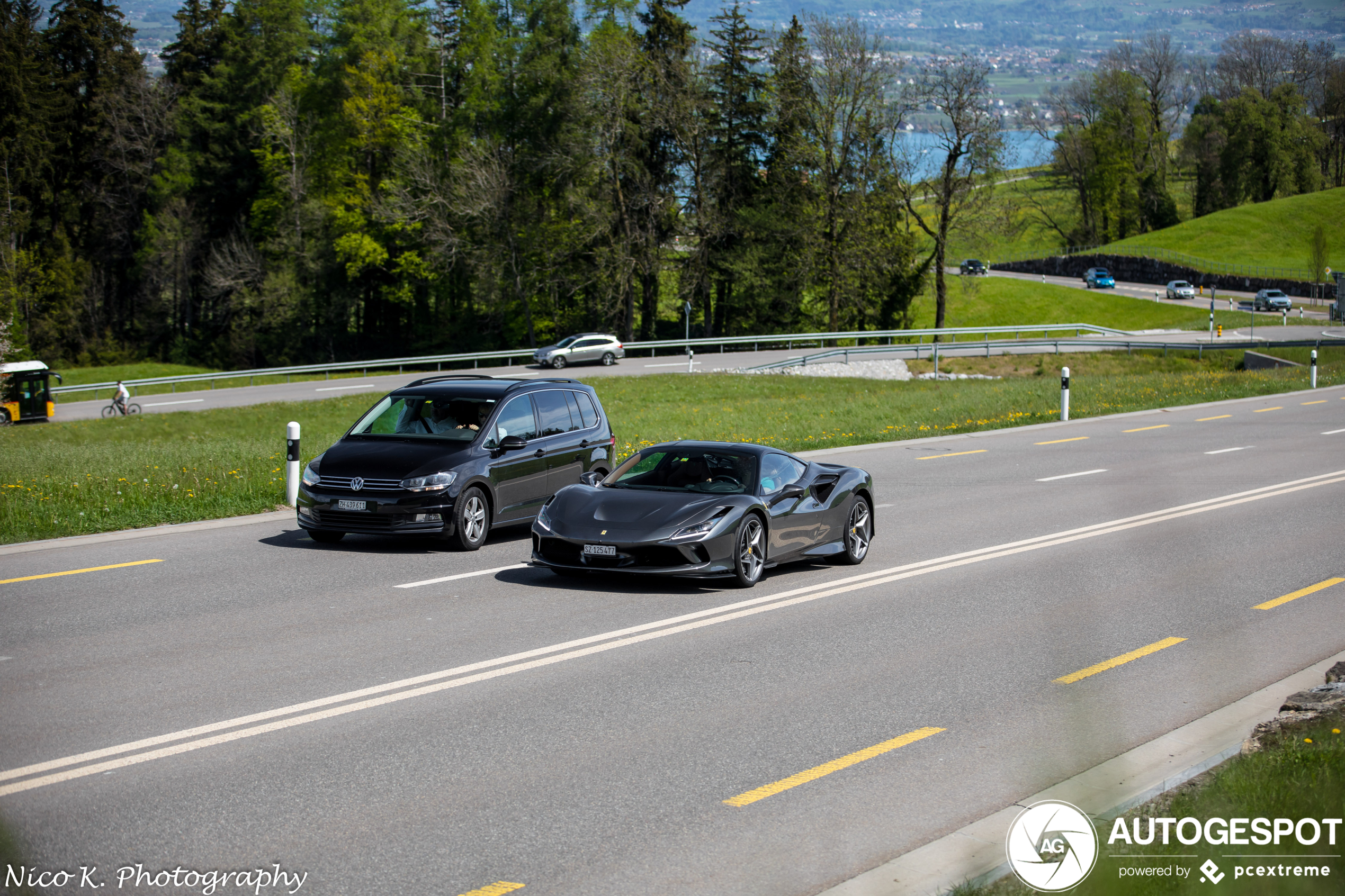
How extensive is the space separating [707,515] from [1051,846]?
667cm

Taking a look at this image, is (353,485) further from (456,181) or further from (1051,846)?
(456,181)

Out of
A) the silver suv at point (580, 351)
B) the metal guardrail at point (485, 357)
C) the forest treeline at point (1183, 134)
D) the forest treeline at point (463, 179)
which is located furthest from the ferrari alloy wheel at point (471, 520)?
the forest treeline at point (1183, 134)

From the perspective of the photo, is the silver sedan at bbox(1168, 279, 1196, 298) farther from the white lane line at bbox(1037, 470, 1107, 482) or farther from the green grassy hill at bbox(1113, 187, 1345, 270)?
the white lane line at bbox(1037, 470, 1107, 482)

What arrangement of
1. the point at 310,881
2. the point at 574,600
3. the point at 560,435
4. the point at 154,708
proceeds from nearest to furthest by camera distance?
the point at 310,881, the point at 154,708, the point at 574,600, the point at 560,435

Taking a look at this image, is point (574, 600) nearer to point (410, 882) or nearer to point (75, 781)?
point (75, 781)

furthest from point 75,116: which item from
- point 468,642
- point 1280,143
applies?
point 1280,143

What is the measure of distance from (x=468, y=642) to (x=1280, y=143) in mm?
124546

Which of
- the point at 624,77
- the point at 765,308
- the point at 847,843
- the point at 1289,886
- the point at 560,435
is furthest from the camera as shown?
the point at 765,308

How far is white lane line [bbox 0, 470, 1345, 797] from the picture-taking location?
5973 millimetres

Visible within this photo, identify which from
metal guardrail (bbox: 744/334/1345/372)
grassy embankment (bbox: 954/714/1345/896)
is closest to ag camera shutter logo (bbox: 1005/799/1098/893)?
grassy embankment (bbox: 954/714/1345/896)

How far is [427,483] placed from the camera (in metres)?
12.4

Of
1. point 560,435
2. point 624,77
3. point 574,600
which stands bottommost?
point 574,600

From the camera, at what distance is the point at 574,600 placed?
33.7 feet

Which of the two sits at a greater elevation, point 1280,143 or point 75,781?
point 1280,143
